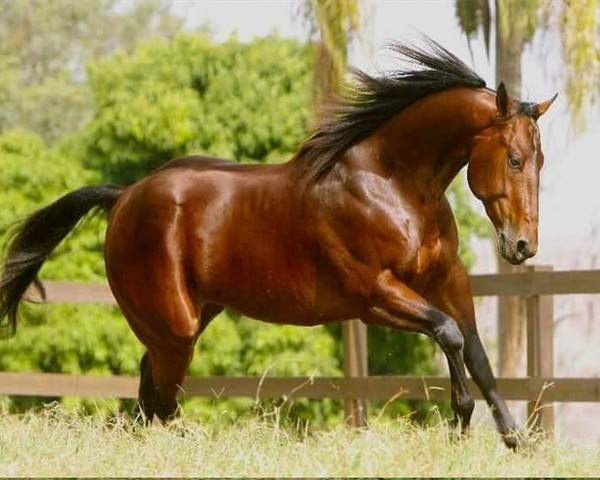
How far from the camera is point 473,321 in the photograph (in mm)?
6434

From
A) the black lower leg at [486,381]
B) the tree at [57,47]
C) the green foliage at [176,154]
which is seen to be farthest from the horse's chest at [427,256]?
the tree at [57,47]

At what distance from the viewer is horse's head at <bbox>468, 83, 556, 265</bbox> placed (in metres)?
5.96

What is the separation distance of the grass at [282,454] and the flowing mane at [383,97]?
1.30m

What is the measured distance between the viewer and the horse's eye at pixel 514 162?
6.00 metres

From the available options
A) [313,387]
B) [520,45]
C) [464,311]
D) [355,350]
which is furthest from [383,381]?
[520,45]

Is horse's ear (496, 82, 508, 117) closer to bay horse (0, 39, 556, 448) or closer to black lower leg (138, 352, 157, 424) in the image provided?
bay horse (0, 39, 556, 448)

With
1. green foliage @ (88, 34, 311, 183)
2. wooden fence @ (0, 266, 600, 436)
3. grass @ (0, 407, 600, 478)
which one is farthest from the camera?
green foliage @ (88, 34, 311, 183)

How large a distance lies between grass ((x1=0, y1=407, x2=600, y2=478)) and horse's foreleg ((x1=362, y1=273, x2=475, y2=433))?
14 centimetres

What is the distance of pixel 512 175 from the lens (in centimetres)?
600

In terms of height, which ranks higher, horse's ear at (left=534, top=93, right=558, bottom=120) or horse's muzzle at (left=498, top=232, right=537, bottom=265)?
horse's ear at (left=534, top=93, right=558, bottom=120)

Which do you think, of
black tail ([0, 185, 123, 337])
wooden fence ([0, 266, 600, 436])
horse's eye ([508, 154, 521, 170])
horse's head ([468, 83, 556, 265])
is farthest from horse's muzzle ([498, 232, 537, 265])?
black tail ([0, 185, 123, 337])

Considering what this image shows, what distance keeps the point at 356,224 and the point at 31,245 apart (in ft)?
7.88

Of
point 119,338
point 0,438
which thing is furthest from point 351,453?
point 119,338

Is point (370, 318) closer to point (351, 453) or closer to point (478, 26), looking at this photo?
point (351, 453)
